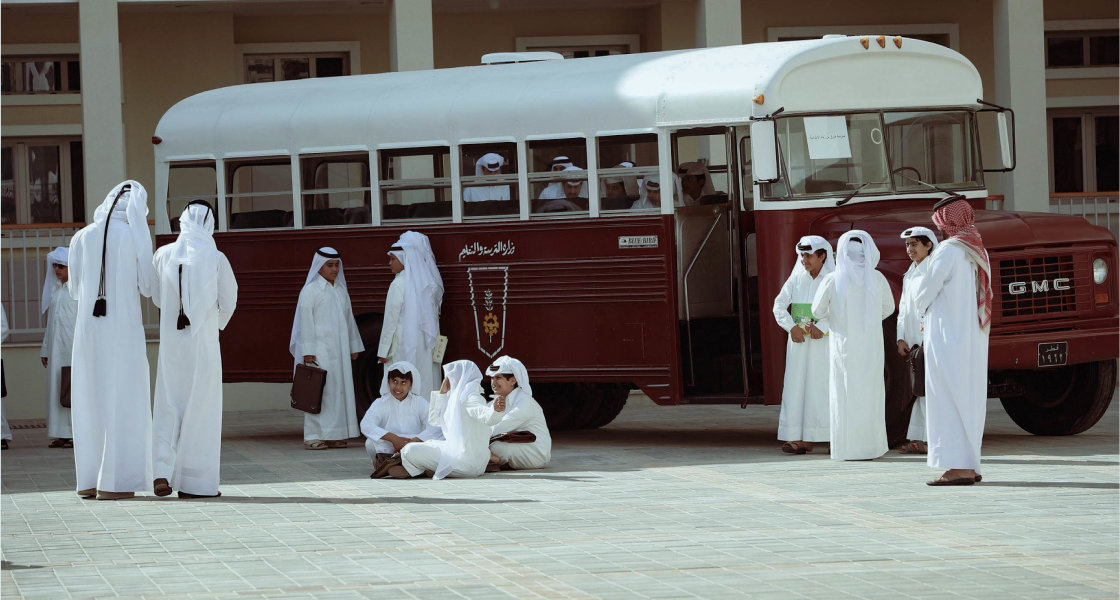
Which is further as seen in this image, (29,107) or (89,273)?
(29,107)

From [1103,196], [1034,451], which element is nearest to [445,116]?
[1034,451]

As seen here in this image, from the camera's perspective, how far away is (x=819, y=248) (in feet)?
42.2

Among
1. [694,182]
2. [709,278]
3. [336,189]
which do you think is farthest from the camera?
[336,189]

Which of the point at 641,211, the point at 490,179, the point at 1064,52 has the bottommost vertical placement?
the point at 641,211

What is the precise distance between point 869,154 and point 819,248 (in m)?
0.99

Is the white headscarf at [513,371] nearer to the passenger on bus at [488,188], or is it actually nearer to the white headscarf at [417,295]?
the white headscarf at [417,295]

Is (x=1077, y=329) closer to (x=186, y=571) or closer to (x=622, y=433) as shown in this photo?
(x=622, y=433)

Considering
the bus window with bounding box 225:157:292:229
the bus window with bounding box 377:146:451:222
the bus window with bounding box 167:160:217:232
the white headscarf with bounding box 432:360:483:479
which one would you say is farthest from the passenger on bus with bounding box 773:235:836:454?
the bus window with bounding box 167:160:217:232

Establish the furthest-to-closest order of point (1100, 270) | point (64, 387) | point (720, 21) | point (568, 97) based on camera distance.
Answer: point (720, 21), point (64, 387), point (568, 97), point (1100, 270)

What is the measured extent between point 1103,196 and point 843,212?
8426mm

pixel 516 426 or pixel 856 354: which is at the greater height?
pixel 856 354

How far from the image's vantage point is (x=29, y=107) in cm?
2089

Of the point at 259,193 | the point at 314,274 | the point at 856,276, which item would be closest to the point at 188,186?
the point at 259,193

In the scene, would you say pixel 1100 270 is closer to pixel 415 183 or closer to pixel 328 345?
pixel 415 183
